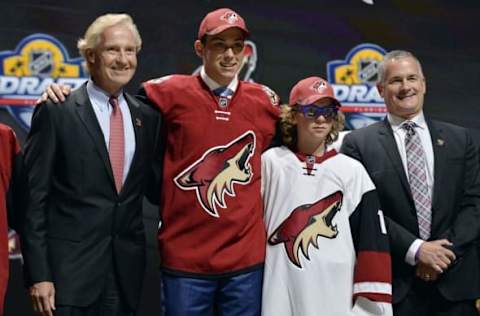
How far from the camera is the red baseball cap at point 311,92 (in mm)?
2607

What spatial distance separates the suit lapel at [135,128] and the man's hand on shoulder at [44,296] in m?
0.35

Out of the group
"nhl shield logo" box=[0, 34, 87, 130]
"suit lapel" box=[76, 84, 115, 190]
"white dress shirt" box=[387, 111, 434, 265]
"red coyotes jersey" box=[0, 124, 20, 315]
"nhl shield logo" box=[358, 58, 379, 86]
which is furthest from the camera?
"nhl shield logo" box=[358, 58, 379, 86]

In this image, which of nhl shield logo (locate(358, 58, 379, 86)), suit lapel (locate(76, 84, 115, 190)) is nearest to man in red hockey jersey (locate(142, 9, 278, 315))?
suit lapel (locate(76, 84, 115, 190))

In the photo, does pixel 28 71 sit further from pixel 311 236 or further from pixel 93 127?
pixel 311 236

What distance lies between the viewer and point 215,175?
2.53 meters

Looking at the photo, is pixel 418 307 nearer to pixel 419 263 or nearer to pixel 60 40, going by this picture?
pixel 419 263

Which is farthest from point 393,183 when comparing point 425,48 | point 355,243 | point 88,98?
point 425,48

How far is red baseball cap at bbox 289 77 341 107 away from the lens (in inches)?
103

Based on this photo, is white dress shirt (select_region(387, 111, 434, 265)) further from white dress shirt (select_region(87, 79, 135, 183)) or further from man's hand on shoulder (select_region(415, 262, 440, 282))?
white dress shirt (select_region(87, 79, 135, 183))

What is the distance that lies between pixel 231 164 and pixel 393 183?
0.54 m

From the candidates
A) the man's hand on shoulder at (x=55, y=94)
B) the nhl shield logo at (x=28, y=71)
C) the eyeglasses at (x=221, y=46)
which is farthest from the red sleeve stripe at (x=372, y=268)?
the nhl shield logo at (x=28, y=71)

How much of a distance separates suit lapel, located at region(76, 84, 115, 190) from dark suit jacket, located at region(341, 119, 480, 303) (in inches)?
32.3

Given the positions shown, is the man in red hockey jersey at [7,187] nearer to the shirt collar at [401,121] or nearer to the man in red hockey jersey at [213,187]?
the man in red hockey jersey at [213,187]

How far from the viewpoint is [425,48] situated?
3752 millimetres
